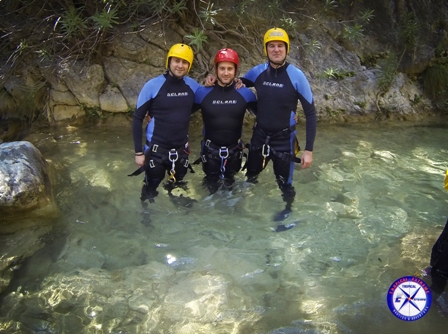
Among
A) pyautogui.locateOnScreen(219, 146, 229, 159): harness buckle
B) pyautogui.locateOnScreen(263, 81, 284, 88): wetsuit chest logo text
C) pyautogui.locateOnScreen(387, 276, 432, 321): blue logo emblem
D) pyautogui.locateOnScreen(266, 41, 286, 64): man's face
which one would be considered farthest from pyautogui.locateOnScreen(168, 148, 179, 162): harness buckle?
pyautogui.locateOnScreen(387, 276, 432, 321): blue logo emblem

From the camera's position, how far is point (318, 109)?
8.00m

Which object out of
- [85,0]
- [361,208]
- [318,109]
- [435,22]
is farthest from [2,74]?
[435,22]

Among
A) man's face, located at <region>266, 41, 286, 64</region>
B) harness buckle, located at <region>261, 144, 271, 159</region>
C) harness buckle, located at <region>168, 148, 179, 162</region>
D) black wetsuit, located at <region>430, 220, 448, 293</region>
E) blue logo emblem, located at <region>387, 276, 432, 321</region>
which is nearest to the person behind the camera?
blue logo emblem, located at <region>387, 276, 432, 321</region>

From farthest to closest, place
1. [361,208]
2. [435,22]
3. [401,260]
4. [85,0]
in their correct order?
1. [435,22]
2. [85,0]
3. [361,208]
4. [401,260]

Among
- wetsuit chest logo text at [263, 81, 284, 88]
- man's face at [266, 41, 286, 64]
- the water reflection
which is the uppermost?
man's face at [266, 41, 286, 64]

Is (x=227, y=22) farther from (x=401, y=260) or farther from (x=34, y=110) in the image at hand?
(x=401, y=260)

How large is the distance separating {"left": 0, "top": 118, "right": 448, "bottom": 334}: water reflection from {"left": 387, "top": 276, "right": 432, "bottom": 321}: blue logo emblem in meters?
0.35

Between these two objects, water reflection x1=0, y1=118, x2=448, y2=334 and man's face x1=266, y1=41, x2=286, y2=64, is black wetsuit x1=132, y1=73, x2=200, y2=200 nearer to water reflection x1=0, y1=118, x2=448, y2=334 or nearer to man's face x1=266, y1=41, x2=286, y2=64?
water reflection x1=0, y1=118, x2=448, y2=334

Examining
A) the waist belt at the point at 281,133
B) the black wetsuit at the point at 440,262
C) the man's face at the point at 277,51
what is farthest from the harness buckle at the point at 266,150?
the black wetsuit at the point at 440,262

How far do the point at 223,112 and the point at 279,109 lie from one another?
0.68 m

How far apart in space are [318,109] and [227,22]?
2527 mm

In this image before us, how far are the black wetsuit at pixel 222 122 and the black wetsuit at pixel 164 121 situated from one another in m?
0.22

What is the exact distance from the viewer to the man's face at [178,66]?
453cm

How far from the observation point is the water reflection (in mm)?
3299
